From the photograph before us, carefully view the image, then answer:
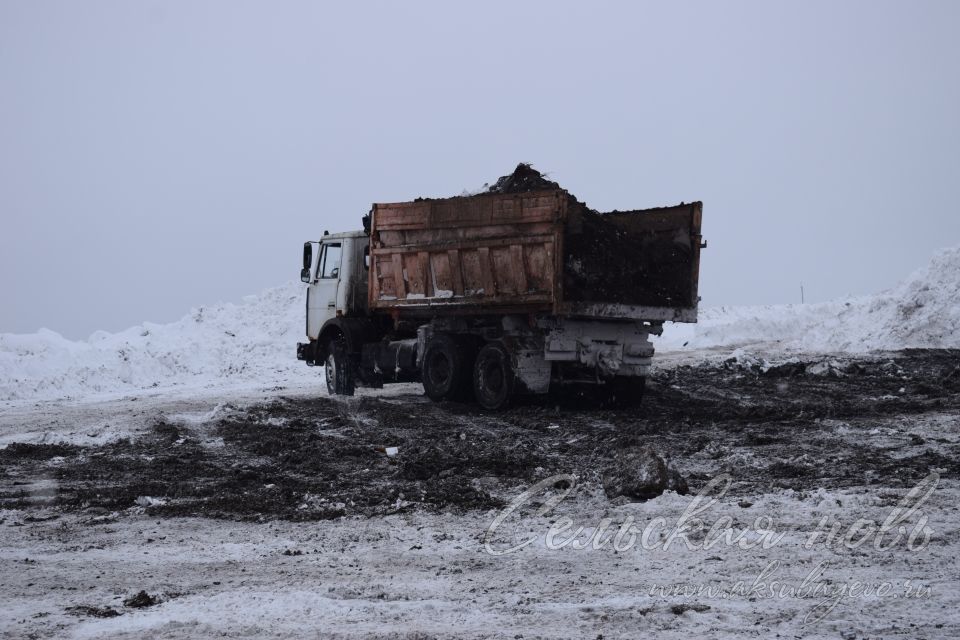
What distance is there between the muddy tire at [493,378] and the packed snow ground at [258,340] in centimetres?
820

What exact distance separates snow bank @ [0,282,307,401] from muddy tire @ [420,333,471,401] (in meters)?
7.86

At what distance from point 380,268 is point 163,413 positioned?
3.99 metres

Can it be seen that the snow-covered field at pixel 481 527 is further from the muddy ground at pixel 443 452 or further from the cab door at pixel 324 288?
the cab door at pixel 324 288

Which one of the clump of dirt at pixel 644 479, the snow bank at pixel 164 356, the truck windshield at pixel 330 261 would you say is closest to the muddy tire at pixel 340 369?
the truck windshield at pixel 330 261

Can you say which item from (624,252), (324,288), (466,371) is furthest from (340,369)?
(624,252)

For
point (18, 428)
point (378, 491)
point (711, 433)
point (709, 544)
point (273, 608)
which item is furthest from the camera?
point (18, 428)

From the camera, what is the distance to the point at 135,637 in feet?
14.6

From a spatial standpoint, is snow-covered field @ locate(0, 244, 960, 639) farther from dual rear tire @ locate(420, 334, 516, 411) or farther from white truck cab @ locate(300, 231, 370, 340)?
white truck cab @ locate(300, 231, 370, 340)

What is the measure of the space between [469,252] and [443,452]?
4485 millimetres

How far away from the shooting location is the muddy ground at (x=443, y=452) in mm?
7688

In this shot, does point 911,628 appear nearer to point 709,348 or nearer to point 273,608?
point 273,608

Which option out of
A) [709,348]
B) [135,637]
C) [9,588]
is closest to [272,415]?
[9,588]

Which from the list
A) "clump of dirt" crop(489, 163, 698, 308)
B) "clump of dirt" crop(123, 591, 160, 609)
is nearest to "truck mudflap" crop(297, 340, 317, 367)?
"clump of dirt" crop(489, 163, 698, 308)

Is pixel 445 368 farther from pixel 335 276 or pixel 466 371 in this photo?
pixel 335 276
